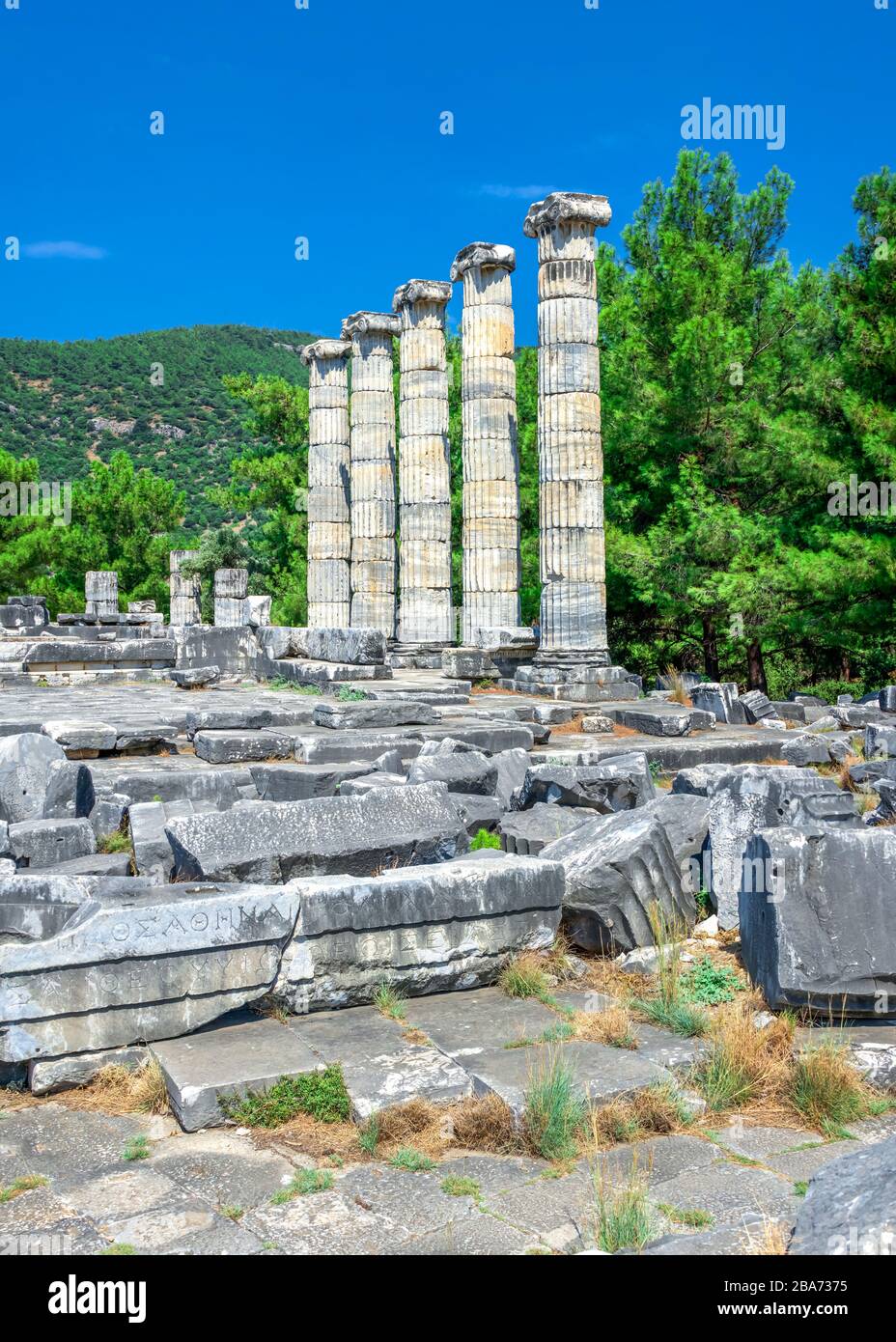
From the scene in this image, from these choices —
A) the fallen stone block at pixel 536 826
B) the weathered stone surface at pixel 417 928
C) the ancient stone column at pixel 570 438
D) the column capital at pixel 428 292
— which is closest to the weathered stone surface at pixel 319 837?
the fallen stone block at pixel 536 826

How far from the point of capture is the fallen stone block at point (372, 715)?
12320 mm

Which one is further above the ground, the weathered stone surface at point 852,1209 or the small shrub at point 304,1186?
the weathered stone surface at point 852,1209

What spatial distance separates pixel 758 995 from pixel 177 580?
36.3 m

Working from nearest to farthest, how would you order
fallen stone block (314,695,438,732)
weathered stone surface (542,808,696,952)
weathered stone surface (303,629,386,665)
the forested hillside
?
weathered stone surface (542,808,696,952) < fallen stone block (314,695,438,732) < weathered stone surface (303,629,386,665) < the forested hillside

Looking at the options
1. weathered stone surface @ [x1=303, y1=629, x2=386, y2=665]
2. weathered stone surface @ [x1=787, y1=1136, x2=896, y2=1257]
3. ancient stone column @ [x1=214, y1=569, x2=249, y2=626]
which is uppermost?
ancient stone column @ [x1=214, y1=569, x2=249, y2=626]

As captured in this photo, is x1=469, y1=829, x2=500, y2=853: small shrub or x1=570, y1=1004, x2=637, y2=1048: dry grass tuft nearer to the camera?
x1=570, y1=1004, x2=637, y2=1048: dry grass tuft

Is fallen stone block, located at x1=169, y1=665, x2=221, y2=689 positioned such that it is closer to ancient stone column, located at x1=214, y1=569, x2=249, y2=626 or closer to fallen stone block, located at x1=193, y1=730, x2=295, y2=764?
fallen stone block, located at x1=193, y1=730, x2=295, y2=764

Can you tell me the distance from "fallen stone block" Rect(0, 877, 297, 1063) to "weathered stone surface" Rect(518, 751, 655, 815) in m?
3.47

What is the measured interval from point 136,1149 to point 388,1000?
5.15 feet

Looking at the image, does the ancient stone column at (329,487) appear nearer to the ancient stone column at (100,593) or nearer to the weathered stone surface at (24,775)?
the ancient stone column at (100,593)

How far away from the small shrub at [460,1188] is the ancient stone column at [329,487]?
2497 centimetres

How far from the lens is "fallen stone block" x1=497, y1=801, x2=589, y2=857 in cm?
693

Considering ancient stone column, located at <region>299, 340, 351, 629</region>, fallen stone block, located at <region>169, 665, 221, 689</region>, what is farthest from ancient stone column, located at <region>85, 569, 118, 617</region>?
fallen stone block, located at <region>169, 665, 221, 689</region>

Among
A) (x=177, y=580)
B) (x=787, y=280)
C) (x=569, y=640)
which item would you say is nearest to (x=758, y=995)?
(x=569, y=640)
